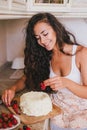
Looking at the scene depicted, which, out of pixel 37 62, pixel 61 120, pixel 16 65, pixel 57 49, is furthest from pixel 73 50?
pixel 16 65

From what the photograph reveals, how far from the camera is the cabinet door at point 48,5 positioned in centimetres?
168

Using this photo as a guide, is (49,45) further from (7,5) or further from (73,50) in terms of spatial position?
(7,5)

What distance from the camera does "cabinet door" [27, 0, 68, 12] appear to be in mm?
1681

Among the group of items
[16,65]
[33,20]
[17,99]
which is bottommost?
[16,65]

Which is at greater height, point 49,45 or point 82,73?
point 49,45

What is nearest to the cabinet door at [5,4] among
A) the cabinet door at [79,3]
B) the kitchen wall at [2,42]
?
the cabinet door at [79,3]

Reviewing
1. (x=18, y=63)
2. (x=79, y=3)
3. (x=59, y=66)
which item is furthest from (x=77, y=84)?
(x=18, y=63)

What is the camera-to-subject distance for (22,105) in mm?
1174

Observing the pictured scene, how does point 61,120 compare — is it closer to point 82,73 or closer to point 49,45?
point 82,73

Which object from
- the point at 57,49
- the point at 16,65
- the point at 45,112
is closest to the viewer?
the point at 45,112

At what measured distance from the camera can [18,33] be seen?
215 centimetres

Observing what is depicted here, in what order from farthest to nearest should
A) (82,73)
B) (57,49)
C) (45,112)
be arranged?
(57,49), (82,73), (45,112)

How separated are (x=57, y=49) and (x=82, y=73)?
204 mm

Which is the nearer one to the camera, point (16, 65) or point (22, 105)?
point (22, 105)
